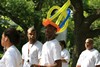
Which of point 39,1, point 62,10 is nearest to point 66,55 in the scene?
point 62,10

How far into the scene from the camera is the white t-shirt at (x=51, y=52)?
6621 millimetres

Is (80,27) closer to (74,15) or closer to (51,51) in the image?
(74,15)

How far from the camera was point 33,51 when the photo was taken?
26.5 feet

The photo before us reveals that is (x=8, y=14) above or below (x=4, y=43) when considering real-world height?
above

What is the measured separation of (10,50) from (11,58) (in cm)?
15

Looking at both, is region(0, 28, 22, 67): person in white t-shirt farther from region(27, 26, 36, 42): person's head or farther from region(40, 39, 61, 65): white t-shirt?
region(27, 26, 36, 42): person's head

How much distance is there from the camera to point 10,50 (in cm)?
554

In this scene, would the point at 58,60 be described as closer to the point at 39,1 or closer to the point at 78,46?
the point at 78,46

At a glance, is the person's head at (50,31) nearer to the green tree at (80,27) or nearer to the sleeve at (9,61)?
the sleeve at (9,61)

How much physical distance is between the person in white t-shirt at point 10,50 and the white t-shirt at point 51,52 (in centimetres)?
113

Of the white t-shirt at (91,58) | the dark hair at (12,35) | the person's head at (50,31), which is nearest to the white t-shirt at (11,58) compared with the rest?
the dark hair at (12,35)

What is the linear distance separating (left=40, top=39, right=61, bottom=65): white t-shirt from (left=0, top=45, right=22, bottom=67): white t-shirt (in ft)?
3.71

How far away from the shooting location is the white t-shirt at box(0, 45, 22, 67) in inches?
214

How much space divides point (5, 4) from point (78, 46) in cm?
384
